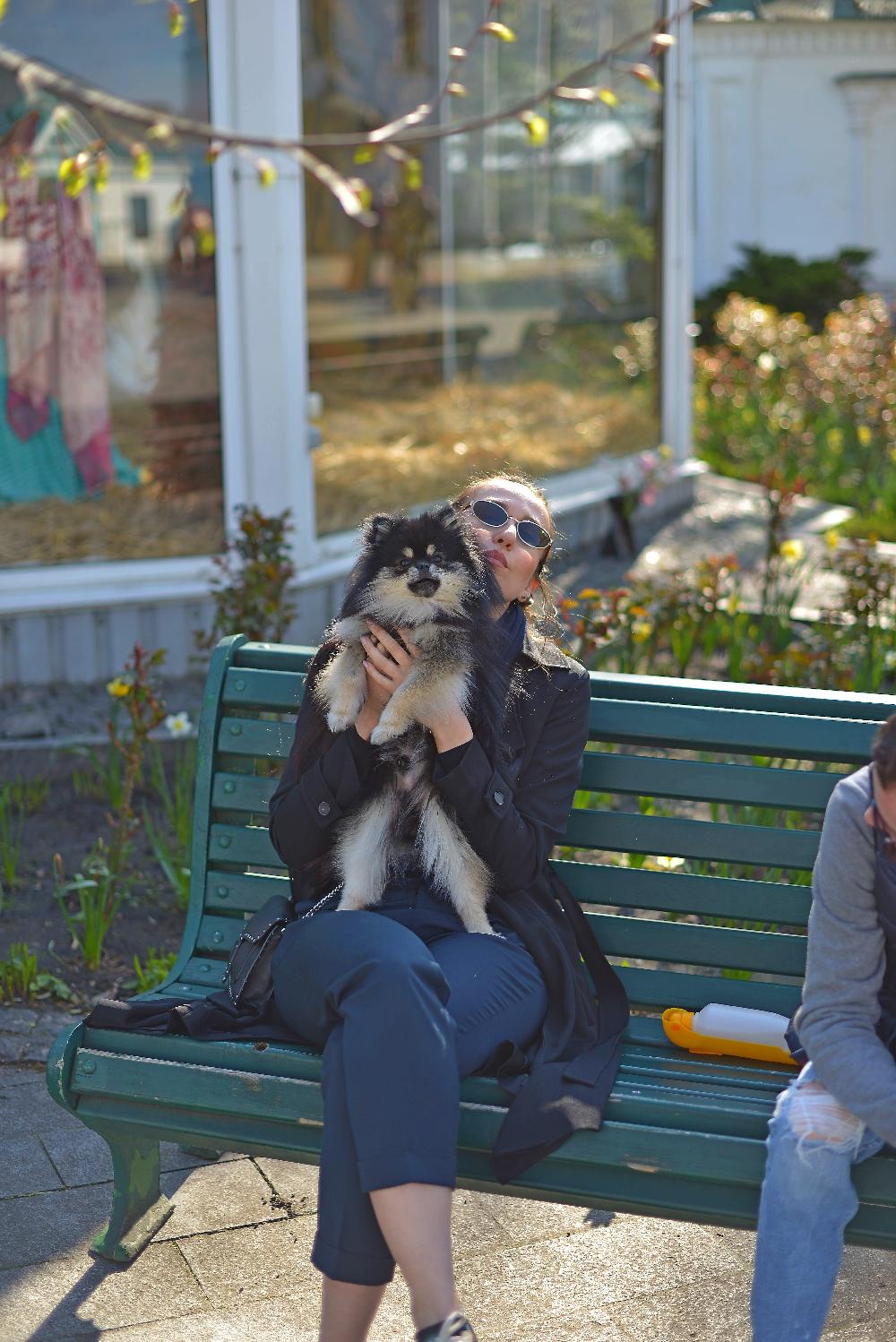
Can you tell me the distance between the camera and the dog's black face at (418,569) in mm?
2742

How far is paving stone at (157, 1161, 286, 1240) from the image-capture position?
3.01 m

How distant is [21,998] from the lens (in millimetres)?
3865

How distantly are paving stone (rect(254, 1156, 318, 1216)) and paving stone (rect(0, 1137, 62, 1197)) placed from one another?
1.39ft

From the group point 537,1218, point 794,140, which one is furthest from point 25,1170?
point 794,140

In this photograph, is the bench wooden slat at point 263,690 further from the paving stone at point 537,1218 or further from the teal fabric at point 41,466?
the teal fabric at point 41,466

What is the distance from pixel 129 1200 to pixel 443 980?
0.82 meters

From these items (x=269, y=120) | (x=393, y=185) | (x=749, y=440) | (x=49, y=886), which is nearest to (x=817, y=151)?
(x=749, y=440)

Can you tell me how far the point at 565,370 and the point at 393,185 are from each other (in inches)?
67.3

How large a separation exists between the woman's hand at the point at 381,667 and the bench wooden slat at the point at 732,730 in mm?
476

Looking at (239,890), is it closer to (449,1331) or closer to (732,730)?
(732,730)

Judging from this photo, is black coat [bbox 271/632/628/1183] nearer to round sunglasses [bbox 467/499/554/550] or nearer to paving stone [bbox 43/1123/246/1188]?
round sunglasses [bbox 467/499/554/550]

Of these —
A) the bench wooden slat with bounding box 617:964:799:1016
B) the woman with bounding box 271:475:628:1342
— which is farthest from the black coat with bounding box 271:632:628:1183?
the bench wooden slat with bounding box 617:964:799:1016

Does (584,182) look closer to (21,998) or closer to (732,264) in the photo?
(21,998)

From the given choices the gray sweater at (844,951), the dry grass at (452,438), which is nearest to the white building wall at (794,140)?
the dry grass at (452,438)
